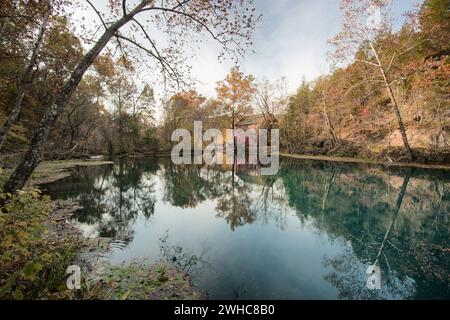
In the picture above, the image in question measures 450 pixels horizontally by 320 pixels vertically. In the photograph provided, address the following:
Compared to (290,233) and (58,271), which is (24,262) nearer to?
(58,271)

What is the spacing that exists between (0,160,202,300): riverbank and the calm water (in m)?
0.44

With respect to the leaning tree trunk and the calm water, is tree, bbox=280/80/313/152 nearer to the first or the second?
the calm water

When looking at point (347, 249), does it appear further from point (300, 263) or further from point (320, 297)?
point (320, 297)

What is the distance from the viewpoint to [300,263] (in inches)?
187

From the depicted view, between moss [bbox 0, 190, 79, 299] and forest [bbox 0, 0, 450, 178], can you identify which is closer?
moss [bbox 0, 190, 79, 299]

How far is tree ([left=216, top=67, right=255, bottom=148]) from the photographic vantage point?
32.4 metres

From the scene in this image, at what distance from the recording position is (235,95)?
3331 cm

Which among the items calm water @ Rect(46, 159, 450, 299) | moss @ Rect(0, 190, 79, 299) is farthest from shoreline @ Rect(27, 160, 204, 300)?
moss @ Rect(0, 190, 79, 299)

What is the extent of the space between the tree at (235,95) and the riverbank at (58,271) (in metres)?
30.1

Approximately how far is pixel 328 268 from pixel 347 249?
110 centimetres

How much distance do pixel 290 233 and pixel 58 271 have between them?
5.24 m

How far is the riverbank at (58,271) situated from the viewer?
2.58m
